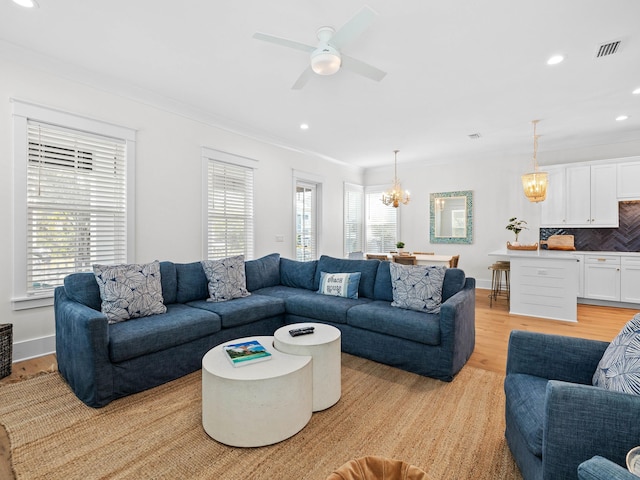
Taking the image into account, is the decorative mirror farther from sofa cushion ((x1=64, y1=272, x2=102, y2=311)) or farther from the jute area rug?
sofa cushion ((x1=64, y1=272, x2=102, y2=311))

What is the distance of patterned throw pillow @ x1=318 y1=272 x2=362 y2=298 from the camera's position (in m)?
3.66

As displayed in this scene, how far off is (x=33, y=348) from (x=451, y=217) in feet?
22.9

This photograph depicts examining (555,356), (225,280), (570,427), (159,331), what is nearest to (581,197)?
(555,356)

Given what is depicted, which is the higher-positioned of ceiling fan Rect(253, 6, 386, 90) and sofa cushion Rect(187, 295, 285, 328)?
ceiling fan Rect(253, 6, 386, 90)

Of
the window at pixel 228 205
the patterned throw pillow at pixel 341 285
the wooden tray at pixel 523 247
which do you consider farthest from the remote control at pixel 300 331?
the wooden tray at pixel 523 247

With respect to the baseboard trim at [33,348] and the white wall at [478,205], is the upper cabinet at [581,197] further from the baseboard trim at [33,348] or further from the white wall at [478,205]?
the baseboard trim at [33,348]

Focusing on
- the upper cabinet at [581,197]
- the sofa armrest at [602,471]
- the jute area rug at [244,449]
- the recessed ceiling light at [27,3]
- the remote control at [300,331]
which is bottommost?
the jute area rug at [244,449]

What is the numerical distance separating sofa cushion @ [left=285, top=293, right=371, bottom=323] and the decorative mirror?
4.18m

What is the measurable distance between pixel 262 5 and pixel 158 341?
8.63ft

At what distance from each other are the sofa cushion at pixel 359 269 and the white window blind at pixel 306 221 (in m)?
2.17

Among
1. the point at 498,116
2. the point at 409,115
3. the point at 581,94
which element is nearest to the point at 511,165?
the point at 498,116

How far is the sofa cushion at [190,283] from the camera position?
3414 mm

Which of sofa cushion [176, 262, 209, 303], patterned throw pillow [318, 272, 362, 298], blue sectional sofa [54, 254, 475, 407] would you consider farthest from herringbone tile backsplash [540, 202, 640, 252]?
sofa cushion [176, 262, 209, 303]

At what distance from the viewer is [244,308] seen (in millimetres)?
3250
